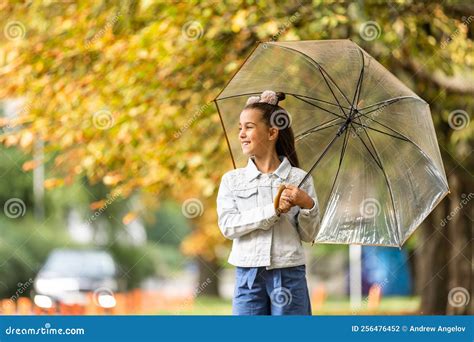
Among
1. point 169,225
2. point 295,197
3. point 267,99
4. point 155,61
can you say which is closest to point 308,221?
point 295,197

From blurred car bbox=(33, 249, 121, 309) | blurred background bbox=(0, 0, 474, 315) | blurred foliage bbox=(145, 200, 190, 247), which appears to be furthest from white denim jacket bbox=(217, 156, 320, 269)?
blurred foliage bbox=(145, 200, 190, 247)

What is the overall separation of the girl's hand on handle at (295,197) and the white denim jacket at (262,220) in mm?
68

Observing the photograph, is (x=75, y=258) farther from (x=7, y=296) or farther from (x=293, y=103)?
(x=293, y=103)

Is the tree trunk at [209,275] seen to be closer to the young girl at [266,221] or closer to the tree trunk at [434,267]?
the tree trunk at [434,267]

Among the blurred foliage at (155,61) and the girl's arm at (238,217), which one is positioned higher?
the blurred foliage at (155,61)

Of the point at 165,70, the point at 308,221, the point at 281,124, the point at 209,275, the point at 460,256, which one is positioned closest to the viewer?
the point at 308,221

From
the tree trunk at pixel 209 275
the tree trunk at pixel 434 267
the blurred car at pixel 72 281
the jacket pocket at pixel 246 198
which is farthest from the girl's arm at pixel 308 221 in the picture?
the tree trunk at pixel 209 275

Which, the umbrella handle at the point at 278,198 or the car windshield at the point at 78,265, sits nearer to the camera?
the umbrella handle at the point at 278,198

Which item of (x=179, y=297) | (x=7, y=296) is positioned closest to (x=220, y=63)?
(x=7, y=296)

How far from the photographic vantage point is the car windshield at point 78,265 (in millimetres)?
15430

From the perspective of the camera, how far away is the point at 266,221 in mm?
4469

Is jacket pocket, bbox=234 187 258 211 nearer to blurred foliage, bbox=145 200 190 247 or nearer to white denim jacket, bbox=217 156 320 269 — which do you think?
white denim jacket, bbox=217 156 320 269

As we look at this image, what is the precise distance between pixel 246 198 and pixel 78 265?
11160 millimetres

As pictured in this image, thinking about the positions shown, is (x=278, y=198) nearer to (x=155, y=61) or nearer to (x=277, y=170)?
(x=277, y=170)
